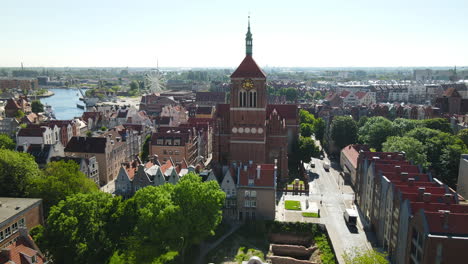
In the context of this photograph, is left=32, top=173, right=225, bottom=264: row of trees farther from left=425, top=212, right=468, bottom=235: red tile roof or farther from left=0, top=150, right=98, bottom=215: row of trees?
left=425, top=212, right=468, bottom=235: red tile roof

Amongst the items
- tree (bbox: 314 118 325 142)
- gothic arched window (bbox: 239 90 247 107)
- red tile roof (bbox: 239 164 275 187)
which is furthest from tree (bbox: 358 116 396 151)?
red tile roof (bbox: 239 164 275 187)

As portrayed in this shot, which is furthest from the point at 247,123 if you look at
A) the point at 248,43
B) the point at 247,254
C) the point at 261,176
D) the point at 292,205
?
the point at 247,254

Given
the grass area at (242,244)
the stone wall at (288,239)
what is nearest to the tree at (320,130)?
the stone wall at (288,239)

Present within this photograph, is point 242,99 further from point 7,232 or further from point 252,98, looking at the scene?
point 7,232

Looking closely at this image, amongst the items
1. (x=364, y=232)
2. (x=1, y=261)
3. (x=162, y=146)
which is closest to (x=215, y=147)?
(x=162, y=146)

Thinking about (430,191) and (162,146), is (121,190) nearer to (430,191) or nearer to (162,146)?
(162,146)
